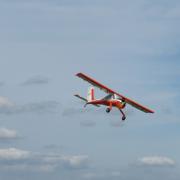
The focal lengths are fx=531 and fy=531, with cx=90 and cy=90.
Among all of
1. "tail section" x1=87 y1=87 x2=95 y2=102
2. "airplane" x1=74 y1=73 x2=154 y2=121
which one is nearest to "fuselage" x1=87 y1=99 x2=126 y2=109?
"airplane" x1=74 y1=73 x2=154 y2=121

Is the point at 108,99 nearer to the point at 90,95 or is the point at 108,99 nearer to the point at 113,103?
the point at 113,103

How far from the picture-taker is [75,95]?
351 feet

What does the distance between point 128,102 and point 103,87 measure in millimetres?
8390

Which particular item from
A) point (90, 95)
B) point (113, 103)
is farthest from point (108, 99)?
point (90, 95)

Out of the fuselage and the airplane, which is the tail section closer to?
the airplane

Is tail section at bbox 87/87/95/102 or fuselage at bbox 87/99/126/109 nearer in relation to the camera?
fuselage at bbox 87/99/126/109

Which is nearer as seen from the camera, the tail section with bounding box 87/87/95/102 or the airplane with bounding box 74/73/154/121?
the airplane with bounding box 74/73/154/121

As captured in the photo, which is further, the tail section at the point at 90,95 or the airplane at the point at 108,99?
the tail section at the point at 90,95

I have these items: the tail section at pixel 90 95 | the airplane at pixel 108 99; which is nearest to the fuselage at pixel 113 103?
the airplane at pixel 108 99

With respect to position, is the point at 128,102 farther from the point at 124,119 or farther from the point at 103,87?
the point at 124,119

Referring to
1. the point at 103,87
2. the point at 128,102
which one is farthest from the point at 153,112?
the point at 103,87

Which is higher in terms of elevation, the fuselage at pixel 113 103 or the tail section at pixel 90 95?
the tail section at pixel 90 95

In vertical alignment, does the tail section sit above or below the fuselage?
above

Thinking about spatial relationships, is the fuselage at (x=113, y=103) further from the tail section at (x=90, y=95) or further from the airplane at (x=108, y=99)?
the tail section at (x=90, y=95)
